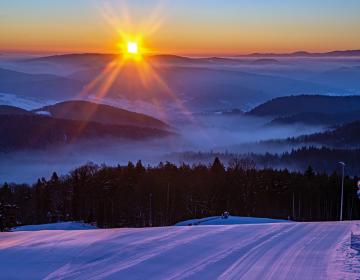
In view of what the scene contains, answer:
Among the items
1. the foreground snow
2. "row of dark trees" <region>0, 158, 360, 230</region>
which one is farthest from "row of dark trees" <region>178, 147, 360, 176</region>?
the foreground snow

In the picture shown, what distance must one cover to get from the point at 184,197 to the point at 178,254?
59.0 m

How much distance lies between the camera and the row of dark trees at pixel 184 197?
7050 cm

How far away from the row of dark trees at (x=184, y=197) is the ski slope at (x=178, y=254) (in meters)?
52.3

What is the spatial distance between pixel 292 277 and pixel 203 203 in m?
62.2

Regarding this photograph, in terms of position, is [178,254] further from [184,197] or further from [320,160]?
[320,160]

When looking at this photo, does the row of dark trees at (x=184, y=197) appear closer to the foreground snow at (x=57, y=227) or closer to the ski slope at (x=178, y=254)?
the foreground snow at (x=57, y=227)

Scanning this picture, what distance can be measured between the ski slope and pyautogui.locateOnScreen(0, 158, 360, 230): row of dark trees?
52.3 metres

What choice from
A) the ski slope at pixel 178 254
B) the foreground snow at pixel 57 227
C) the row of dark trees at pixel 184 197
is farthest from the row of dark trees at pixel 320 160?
the ski slope at pixel 178 254

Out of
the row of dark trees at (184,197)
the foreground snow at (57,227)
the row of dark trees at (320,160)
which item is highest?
the row of dark trees at (320,160)

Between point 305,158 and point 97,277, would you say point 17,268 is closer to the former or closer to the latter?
point 97,277

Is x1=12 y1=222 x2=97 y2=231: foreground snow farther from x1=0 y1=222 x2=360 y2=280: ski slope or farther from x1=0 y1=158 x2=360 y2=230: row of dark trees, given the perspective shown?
x1=0 y1=222 x2=360 y2=280: ski slope

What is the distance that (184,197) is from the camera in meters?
72.6

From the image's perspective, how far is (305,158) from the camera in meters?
159

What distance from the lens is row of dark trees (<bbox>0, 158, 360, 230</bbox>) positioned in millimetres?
Answer: 70500
